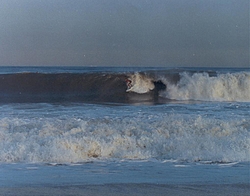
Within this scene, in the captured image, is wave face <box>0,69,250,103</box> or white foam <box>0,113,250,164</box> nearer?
white foam <box>0,113,250,164</box>

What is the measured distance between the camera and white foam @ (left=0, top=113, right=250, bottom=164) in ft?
19.8

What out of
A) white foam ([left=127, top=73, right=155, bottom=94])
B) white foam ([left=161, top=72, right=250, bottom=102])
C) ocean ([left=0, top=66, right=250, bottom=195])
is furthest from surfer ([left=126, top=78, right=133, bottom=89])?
ocean ([left=0, top=66, right=250, bottom=195])

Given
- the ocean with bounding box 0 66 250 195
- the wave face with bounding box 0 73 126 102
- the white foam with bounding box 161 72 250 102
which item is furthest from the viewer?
the white foam with bounding box 161 72 250 102

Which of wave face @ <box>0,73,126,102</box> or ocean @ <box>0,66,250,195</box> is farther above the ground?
wave face @ <box>0,73,126,102</box>

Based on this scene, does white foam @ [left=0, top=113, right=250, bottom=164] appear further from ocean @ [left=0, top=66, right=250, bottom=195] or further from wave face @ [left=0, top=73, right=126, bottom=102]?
wave face @ [left=0, top=73, right=126, bottom=102]

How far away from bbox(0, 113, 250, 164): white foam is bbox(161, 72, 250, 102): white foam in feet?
19.1

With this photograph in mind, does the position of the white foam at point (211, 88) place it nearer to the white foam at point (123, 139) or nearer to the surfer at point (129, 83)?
the surfer at point (129, 83)

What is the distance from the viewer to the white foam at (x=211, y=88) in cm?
1416

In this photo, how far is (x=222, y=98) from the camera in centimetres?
1403

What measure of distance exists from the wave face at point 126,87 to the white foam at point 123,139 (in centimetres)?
517

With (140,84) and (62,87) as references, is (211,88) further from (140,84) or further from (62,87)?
(62,87)

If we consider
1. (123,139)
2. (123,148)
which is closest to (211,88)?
(123,139)

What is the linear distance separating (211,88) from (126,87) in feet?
9.67

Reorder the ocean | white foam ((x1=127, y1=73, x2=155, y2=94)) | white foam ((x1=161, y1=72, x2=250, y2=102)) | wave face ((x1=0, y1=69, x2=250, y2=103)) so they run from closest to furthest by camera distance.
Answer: the ocean → wave face ((x1=0, y1=69, x2=250, y2=103)) → white foam ((x1=161, y1=72, x2=250, y2=102)) → white foam ((x1=127, y1=73, x2=155, y2=94))
